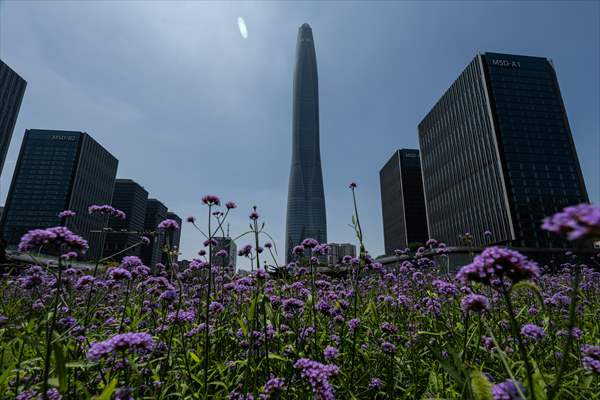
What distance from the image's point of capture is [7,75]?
119938 millimetres

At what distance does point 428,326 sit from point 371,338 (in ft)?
3.68

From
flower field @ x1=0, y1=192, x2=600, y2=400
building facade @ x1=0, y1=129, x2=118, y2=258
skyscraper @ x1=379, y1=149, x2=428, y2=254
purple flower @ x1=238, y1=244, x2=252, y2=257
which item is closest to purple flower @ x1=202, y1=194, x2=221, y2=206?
flower field @ x1=0, y1=192, x2=600, y2=400

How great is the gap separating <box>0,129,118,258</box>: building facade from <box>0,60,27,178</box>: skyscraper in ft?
81.4

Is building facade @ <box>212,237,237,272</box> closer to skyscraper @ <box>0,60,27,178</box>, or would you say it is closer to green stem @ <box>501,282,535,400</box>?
green stem @ <box>501,282,535,400</box>

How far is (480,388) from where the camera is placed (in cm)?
175

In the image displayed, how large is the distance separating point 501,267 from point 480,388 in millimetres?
761

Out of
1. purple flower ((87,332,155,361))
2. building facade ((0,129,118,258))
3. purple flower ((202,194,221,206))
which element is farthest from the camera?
building facade ((0,129,118,258))

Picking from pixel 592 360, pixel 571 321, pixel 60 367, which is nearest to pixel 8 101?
pixel 60 367

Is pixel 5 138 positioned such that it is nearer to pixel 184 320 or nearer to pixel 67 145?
pixel 67 145

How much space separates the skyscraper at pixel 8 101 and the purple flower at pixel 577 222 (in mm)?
155854

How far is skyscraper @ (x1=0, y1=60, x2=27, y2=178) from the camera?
4564 inches

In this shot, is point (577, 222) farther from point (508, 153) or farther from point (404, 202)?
point (404, 202)

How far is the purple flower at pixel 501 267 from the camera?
1.57m

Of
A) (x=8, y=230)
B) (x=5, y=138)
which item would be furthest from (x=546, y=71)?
(x=8, y=230)
